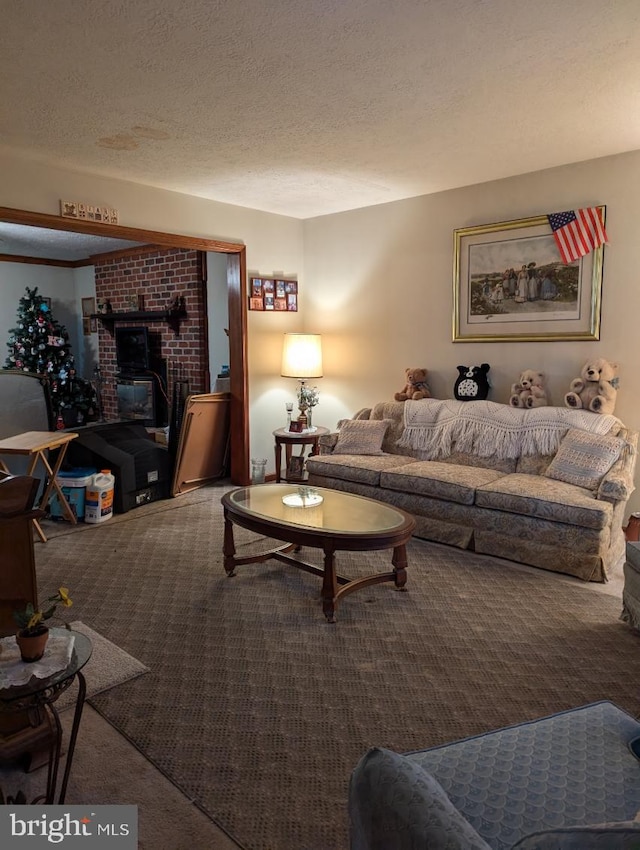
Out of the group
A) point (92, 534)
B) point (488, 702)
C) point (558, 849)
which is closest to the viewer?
point (558, 849)

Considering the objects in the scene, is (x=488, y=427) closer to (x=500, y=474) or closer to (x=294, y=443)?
(x=500, y=474)

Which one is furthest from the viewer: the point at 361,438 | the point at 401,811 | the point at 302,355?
the point at 302,355

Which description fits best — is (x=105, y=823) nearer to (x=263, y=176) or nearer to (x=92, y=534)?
(x=92, y=534)

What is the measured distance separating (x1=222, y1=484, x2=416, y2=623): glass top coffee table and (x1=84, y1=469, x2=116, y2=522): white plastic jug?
1384mm

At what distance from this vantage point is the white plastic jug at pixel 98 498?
4.46 meters

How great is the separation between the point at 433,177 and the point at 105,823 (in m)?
4.27

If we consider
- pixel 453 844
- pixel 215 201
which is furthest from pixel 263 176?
pixel 453 844

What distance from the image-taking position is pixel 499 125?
130 inches

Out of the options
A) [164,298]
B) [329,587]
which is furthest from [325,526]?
[164,298]

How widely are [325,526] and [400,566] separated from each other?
1.64 feet

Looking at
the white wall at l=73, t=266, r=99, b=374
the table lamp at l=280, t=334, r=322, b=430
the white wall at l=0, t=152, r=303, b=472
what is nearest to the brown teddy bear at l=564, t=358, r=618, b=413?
the table lamp at l=280, t=334, r=322, b=430

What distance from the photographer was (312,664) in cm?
254

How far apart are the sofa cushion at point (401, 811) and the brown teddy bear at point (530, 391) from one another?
11.8 ft

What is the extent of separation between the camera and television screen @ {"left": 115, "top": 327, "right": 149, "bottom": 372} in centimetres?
700
